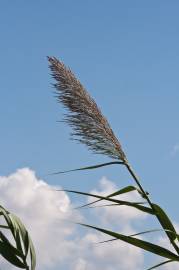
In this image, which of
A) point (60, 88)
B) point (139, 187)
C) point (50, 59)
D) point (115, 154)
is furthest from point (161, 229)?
point (50, 59)

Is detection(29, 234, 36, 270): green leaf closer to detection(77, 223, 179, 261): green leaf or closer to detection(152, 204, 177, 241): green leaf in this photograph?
detection(77, 223, 179, 261): green leaf

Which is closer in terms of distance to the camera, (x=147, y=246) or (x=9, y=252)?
(x=147, y=246)

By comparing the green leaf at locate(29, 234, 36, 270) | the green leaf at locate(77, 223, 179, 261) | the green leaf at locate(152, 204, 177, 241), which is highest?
the green leaf at locate(29, 234, 36, 270)

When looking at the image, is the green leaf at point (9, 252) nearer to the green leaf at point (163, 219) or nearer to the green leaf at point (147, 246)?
the green leaf at point (147, 246)

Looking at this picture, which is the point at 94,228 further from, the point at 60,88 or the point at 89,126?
the point at 60,88

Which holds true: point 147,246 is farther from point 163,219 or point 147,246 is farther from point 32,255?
point 32,255

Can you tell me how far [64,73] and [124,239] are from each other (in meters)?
0.81

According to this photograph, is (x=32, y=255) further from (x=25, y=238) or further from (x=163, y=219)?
(x=163, y=219)

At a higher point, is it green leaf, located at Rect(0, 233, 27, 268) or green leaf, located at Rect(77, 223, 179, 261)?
green leaf, located at Rect(0, 233, 27, 268)

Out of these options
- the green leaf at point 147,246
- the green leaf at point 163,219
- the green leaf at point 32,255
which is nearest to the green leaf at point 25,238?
the green leaf at point 32,255

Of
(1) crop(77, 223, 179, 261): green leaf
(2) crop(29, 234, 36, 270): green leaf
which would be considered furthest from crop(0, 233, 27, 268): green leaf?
(1) crop(77, 223, 179, 261): green leaf

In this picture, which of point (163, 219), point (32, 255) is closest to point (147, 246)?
point (163, 219)

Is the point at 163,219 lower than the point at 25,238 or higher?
lower

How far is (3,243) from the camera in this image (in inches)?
96.5
